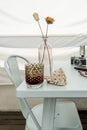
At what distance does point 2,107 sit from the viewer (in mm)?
2314

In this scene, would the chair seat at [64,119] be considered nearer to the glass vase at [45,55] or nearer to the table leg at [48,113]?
the table leg at [48,113]

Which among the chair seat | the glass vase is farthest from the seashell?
the chair seat

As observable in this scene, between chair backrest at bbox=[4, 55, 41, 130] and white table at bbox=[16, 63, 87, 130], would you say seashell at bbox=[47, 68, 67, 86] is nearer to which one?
white table at bbox=[16, 63, 87, 130]

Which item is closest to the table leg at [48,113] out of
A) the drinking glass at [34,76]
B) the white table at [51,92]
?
the white table at [51,92]

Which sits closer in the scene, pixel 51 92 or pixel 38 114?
pixel 51 92
